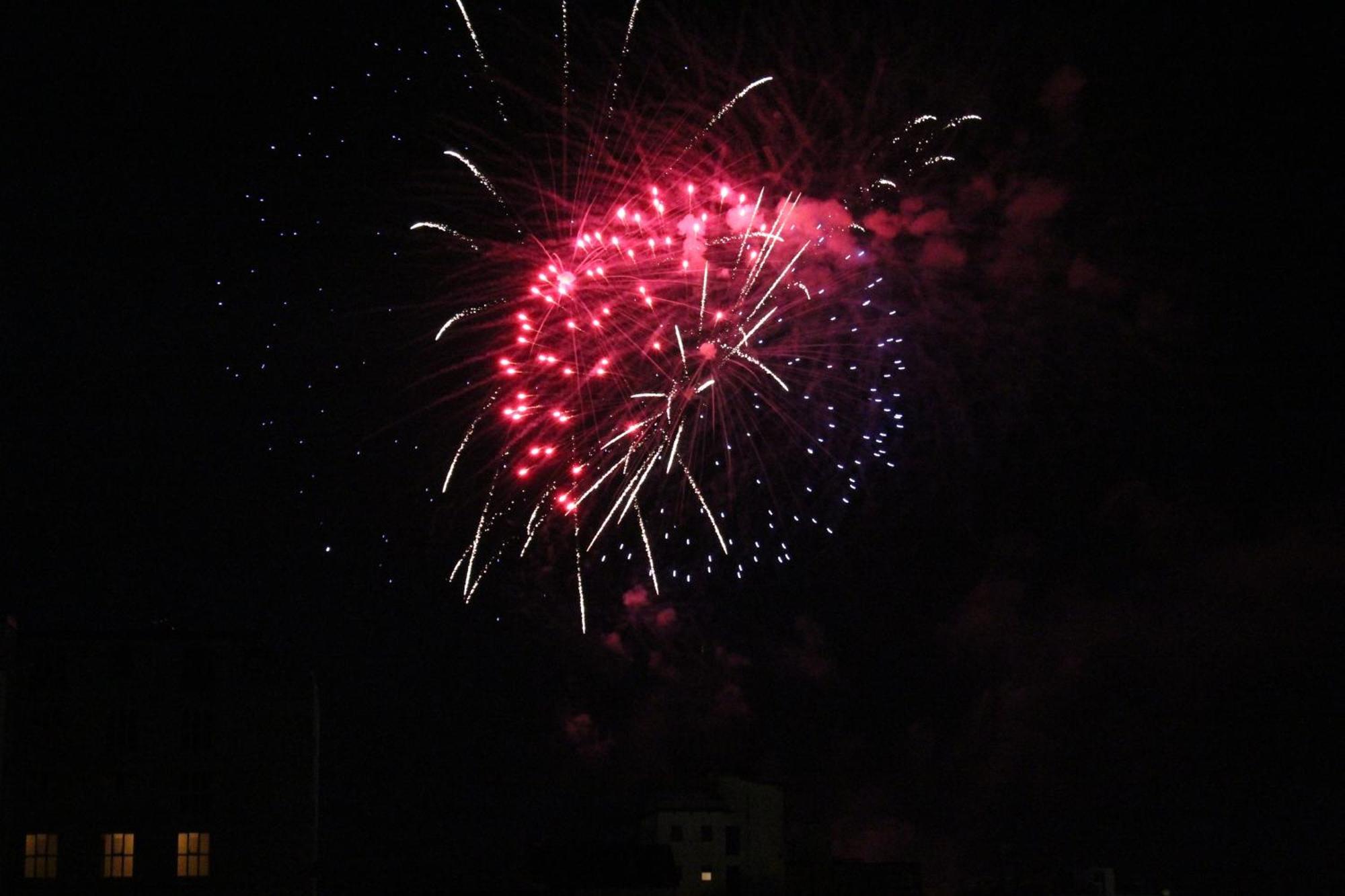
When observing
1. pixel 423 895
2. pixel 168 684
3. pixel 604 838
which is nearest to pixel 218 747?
pixel 168 684

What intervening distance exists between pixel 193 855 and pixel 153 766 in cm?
267

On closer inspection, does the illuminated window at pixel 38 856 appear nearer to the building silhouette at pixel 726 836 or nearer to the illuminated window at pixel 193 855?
the illuminated window at pixel 193 855

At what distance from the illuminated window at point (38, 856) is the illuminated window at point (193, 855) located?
10.5 feet

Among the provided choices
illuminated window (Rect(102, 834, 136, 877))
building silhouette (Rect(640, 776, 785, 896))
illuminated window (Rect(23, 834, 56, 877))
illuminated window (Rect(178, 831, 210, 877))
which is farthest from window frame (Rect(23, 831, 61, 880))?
building silhouette (Rect(640, 776, 785, 896))

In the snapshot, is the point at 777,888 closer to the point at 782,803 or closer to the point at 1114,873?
the point at 782,803

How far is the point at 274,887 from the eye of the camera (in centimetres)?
4009

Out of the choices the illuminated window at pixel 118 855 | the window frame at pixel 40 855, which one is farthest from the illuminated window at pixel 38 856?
the illuminated window at pixel 118 855

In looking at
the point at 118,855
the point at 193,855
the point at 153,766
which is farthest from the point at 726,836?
the point at 118,855

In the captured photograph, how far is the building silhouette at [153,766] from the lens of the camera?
39.3 meters

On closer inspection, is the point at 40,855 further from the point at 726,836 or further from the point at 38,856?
the point at 726,836

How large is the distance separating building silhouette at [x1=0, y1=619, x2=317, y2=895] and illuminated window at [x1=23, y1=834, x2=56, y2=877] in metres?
0.04

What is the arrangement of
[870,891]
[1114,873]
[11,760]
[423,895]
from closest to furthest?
[11,760] → [423,895] → [870,891] → [1114,873]

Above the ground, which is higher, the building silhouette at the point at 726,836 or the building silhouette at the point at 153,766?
the building silhouette at the point at 153,766

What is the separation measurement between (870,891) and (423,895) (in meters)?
17.5
